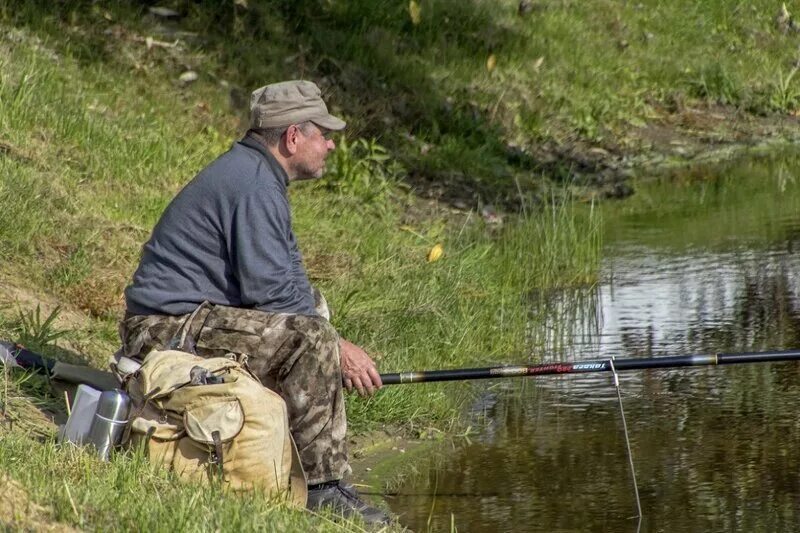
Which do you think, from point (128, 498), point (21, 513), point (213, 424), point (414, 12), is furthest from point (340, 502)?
point (414, 12)

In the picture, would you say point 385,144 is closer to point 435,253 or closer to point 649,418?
point 435,253

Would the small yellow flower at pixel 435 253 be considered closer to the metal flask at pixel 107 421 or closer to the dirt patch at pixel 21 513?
the metal flask at pixel 107 421

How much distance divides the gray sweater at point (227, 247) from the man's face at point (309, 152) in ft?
0.26

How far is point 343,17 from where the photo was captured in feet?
47.8

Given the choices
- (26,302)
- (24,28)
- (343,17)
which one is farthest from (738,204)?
(26,302)

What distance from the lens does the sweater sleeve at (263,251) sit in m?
5.44

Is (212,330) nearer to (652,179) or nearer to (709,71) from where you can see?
(652,179)

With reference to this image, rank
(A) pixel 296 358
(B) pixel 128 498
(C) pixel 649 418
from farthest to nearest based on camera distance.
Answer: (C) pixel 649 418 → (A) pixel 296 358 → (B) pixel 128 498

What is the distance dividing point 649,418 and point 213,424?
2472mm

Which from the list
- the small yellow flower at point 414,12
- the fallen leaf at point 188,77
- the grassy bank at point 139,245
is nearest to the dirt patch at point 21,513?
the grassy bank at point 139,245

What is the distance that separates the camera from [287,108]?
5621 mm

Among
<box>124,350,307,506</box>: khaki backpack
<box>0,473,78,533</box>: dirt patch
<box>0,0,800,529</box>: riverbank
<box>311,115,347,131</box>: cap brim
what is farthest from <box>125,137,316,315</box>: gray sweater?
<box>0,473,78,533</box>: dirt patch

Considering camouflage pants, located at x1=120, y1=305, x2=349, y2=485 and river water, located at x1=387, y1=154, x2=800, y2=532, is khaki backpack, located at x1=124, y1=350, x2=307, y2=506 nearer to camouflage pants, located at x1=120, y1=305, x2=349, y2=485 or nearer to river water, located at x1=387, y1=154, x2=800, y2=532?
camouflage pants, located at x1=120, y1=305, x2=349, y2=485

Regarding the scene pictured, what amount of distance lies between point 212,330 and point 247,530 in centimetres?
127
